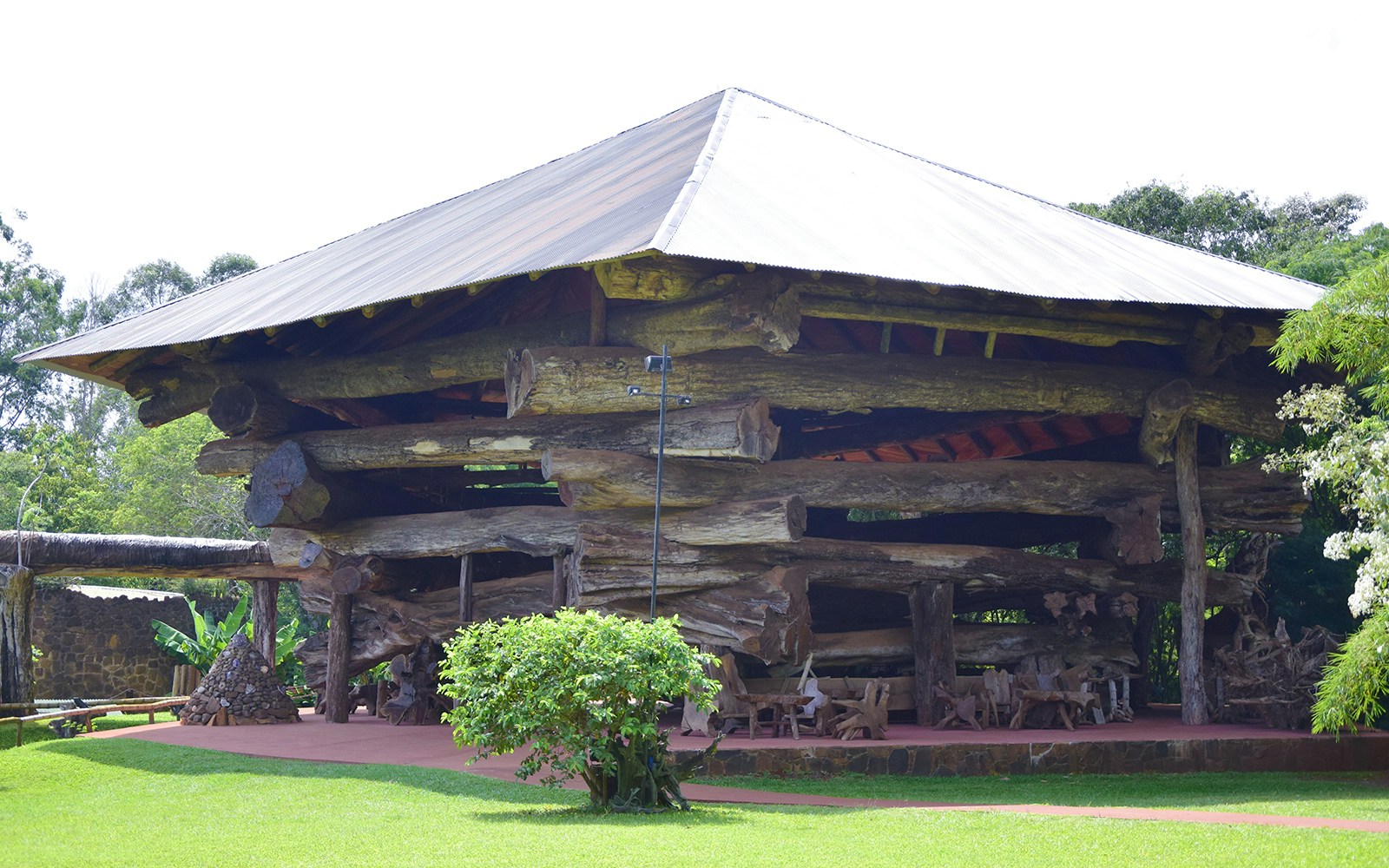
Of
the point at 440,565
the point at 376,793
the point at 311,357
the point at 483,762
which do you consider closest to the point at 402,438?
the point at 311,357

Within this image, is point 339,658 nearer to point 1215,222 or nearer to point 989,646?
point 989,646

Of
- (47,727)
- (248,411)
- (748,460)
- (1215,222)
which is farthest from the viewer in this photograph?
(1215,222)

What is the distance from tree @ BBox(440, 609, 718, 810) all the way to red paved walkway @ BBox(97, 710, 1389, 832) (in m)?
0.99

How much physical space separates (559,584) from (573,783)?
3.79m

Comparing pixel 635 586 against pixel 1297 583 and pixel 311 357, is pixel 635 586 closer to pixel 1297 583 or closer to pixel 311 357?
pixel 311 357

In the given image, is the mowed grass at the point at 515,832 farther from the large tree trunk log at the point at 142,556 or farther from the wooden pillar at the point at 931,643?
the large tree trunk log at the point at 142,556

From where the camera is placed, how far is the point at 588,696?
8391 mm

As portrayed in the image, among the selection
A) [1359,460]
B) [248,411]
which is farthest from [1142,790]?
[248,411]

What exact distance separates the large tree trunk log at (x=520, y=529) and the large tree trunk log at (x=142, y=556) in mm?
754

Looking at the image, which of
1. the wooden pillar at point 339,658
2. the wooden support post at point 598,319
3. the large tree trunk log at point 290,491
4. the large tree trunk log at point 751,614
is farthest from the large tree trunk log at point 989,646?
the large tree trunk log at point 290,491

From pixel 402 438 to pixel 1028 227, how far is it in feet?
26.2

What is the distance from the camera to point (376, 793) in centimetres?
952

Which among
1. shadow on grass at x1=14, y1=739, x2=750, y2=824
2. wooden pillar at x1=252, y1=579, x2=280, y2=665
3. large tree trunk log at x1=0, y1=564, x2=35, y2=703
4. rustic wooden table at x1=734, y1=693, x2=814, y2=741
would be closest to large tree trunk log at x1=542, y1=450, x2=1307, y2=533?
rustic wooden table at x1=734, y1=693, x2=814, y2=741

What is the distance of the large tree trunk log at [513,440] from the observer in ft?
39.8
